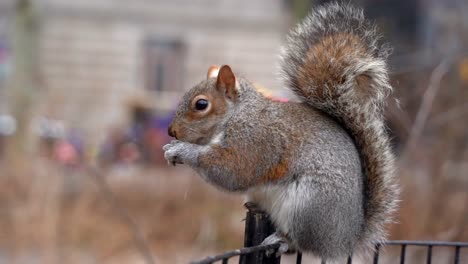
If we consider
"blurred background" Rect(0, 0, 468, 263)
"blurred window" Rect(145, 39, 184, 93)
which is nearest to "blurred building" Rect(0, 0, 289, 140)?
"blurred window" Rect(145, 39, 184, 93)

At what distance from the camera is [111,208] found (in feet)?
15.1

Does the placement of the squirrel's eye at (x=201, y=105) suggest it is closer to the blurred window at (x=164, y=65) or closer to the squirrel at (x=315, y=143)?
the squirrel at (x=315, y=143)

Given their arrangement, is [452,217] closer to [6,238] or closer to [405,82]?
[405,82]

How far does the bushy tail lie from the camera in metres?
1.65

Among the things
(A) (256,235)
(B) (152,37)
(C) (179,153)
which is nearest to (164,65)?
(B) (152,37)

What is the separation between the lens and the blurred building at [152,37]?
1203 cm

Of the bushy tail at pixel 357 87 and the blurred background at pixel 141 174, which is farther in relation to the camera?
the blurred background at pixel 141 174

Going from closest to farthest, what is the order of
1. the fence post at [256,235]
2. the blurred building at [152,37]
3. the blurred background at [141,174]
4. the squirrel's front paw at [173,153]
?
the fence post at [256,235]
the squirrel's front paw at [173,153]
the blurred background at [141,174]
the blurred building at [152,37]

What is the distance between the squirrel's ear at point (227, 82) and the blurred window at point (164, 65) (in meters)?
10.4

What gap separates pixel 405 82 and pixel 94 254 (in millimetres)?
1990

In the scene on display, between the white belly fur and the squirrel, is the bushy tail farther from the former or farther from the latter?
the white belly fur

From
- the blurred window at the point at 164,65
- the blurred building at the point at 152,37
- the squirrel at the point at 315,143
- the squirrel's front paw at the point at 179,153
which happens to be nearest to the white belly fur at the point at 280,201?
the squirrel at the point at 315,143

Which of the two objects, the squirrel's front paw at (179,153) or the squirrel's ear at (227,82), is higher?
the squirrel's ear at (227,82)

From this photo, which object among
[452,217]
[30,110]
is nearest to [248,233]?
[452,217]
